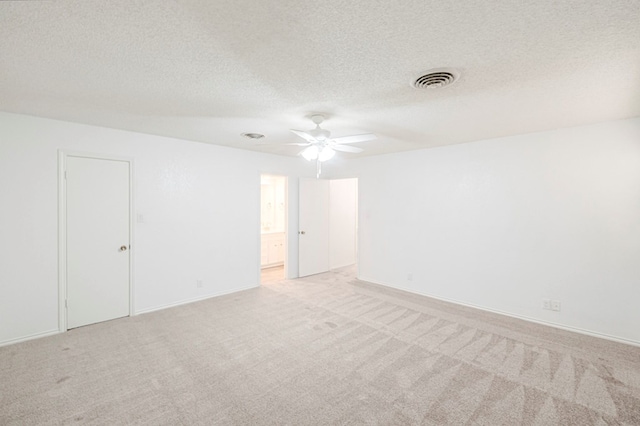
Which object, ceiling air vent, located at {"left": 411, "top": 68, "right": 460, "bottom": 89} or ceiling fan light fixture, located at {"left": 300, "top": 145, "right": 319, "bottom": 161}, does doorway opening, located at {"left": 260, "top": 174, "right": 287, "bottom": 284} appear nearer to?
ceiling fan light fixture, located at {"left": 300, "top": 145, "right": 319, "bottom": 161}

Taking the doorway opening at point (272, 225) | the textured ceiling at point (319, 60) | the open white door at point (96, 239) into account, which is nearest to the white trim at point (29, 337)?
the open white door at point (96, 239)

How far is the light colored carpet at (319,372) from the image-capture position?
197 cm

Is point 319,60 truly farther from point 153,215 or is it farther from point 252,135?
point 153,215

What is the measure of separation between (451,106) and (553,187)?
1.99 metres

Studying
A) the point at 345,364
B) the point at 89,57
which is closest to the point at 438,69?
the point at 89,57

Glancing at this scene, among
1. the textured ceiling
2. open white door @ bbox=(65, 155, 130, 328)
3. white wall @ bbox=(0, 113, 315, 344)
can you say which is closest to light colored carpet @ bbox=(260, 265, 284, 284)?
white wall @ bbox=(0, 113, 315, 344)

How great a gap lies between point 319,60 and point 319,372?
2514 millimetres

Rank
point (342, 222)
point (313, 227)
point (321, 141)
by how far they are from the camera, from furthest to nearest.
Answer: point (342, 222)
point (313, 227)
point (321, 141)

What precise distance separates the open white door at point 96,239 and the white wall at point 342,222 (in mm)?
3903

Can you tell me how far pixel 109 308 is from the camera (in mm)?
3588

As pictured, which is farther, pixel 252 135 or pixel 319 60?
pixel 252 135

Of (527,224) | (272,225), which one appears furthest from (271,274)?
(527,224)

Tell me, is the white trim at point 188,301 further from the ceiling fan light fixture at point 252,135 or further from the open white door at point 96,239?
the ceiling fan light fixture at point 252,135

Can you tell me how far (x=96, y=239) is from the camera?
11.5 ft
